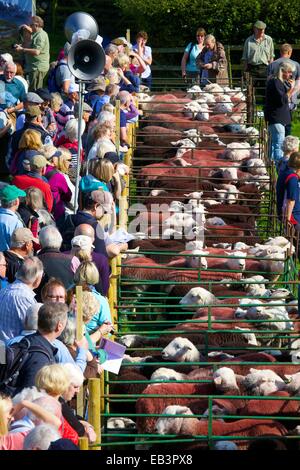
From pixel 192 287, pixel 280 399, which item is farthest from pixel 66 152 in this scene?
pixel 280 399

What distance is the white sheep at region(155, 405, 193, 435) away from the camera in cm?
1081

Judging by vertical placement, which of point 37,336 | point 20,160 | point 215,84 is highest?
point 215,84

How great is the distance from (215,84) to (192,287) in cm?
1083

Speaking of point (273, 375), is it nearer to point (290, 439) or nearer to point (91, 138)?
point (290, 439)

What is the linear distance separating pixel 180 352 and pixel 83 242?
138 centimetres

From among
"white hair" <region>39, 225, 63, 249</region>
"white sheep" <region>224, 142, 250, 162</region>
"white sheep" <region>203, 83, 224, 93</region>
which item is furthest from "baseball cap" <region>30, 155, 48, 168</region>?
"white sheep" <region>203, 83, 224, 93</region>

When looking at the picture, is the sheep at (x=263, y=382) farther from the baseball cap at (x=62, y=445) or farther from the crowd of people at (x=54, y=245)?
the baseball cap at (x=62, y=445)

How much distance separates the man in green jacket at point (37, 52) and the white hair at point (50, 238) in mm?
9799

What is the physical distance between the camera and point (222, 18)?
2780 centimetres

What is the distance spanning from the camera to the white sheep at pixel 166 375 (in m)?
11.7

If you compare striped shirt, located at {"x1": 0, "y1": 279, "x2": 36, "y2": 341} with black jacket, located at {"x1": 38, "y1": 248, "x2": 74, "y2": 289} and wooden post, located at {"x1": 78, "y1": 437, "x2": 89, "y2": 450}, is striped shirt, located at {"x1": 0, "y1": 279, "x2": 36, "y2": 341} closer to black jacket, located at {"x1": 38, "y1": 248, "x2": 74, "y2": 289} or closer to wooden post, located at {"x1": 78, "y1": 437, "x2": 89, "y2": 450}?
black jacket, located at {"x1": 38, "y1": 248, "x2": 74, "y2": 289}

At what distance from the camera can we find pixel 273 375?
38.2ft

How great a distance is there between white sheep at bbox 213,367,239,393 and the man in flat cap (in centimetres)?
1398
